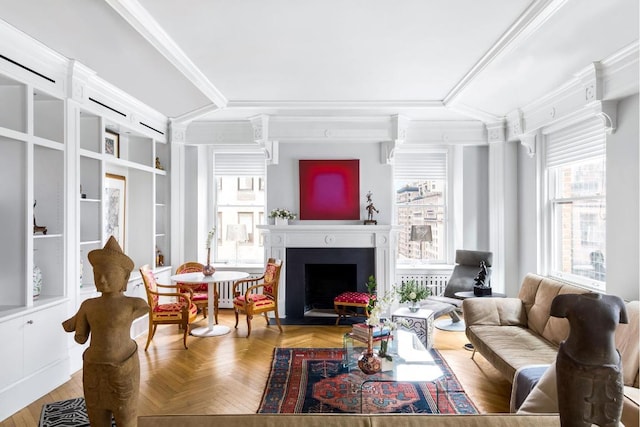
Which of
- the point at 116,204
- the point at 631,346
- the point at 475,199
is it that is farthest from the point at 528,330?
the point at 116,204

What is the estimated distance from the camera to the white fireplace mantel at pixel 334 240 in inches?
220

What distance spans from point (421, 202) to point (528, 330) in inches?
109

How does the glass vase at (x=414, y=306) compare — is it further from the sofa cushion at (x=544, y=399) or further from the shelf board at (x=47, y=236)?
the shelf board at (x=47, y=236)

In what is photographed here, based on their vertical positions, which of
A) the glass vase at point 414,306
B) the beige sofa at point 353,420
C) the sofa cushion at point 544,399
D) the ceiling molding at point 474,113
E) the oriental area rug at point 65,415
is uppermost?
the ceiling molding at point 474,113

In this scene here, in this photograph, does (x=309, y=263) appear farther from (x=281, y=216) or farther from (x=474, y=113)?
(x=474, y=113)

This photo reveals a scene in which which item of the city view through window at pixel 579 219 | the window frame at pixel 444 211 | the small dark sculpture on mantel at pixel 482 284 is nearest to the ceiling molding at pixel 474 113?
the window frame at pixel 444 211

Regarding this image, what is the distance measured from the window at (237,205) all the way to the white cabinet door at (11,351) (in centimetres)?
328

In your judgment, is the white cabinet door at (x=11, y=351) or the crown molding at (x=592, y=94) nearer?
the white cabinet door at (x=11, y=351)

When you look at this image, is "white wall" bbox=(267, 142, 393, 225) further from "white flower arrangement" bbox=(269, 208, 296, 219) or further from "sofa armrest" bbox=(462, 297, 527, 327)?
"sofa armrest" bbox=(462, 297, 527, 327)

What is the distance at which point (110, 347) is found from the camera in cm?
89

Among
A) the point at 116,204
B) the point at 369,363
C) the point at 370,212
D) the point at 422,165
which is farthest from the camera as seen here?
the point at 422,165

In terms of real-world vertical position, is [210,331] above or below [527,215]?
below

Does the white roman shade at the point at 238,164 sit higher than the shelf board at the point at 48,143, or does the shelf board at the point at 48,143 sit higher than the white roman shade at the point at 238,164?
the white roman shade at the point at 238,164

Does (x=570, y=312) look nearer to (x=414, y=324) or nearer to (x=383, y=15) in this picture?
(x=383, y=15)
